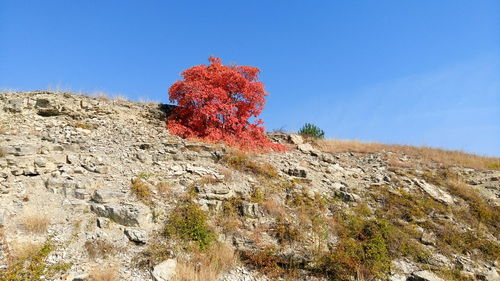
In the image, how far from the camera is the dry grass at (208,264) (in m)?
8.58

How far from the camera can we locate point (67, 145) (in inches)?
564

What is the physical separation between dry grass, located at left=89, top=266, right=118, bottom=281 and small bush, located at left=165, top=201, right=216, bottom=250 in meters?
2.10

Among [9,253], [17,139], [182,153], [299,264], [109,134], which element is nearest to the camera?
[9,253]

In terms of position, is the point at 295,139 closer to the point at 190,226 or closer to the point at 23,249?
the point at 190,226

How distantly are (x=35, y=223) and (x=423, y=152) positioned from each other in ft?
84.4

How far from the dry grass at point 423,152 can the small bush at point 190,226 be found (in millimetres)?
14731

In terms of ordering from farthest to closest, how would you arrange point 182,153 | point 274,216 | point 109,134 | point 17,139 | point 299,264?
point 109,134 → point 182,153 → point 17,139 → point 274,216 → point 299,264

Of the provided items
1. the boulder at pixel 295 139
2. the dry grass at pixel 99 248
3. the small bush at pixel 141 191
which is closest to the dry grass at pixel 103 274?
the dry grass at pixel 99 248

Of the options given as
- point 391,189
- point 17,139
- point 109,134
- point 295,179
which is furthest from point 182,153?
point 391,189

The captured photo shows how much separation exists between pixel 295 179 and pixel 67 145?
10239mm

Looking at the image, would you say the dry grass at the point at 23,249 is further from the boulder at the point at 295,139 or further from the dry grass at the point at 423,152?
the dry grass at the point at 423,152

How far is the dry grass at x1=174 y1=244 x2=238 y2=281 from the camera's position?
28.1 feet

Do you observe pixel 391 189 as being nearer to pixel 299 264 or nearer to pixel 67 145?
pixel 299 264

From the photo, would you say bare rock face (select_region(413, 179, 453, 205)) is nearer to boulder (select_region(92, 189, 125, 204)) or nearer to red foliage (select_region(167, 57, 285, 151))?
red foliage (select_region(167, 57, 285, 151))
